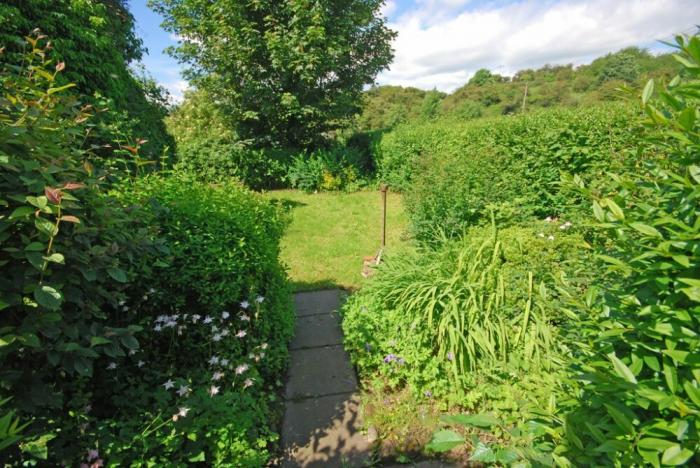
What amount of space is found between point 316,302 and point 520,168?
3860 mm

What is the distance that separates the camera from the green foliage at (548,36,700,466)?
0.77 meters

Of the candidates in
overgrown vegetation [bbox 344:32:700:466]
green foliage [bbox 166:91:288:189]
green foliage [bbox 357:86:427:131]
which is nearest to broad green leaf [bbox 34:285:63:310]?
overgrown vegetation [bbox 344:32:700:466]

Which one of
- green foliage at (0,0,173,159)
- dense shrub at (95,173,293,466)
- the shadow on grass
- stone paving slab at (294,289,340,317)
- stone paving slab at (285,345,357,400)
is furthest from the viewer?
green foliage at (0,0,173,159)

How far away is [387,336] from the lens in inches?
123

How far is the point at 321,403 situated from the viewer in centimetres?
283

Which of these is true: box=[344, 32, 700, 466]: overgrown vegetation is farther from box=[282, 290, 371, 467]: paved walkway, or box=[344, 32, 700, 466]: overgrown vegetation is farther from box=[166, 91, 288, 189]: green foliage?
box=[166, 91, 288, 189]: green foliage

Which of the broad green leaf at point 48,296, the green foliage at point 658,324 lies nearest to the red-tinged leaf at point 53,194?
the broad green leaf at point 48,296

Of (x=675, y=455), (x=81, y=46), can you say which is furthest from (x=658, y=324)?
(x=81, y=46)

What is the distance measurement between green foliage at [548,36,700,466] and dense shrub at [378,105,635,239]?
347 centimetres

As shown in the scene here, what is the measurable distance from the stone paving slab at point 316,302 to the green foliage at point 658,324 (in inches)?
134

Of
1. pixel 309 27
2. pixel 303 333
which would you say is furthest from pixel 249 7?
pixel 303 333

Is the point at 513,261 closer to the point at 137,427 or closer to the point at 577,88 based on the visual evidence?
the point at 137,427

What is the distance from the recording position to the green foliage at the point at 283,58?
10.8 meters

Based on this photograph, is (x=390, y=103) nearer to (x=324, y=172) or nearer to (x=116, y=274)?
(x=324, y=172)
